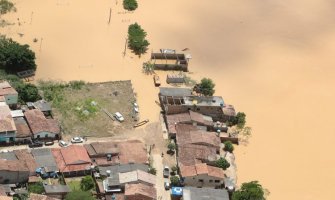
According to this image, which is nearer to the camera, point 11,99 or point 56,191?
point 56,191

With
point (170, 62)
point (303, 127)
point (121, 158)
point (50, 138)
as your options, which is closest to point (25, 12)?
point (170, 62)

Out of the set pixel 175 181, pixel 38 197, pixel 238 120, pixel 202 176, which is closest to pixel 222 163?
pixel 202 176

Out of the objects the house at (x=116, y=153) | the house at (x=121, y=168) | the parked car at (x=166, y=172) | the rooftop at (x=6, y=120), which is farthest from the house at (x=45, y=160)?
the parked car at (x=166, y=172)

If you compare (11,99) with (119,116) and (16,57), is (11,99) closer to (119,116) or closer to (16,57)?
(16,57)

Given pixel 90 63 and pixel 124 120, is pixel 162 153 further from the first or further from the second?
pixel 90 63

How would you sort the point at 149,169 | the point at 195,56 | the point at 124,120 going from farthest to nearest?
the point at 195,56 < the point at 124,120 < the point at 149,169

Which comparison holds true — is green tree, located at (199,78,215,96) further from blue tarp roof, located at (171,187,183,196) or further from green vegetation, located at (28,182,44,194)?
green vegetation, located at (28,182,44,194)

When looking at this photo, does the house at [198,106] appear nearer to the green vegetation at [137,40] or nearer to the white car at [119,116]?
the white car at [119,116]
